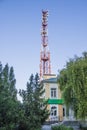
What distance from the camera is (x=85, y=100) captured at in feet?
115

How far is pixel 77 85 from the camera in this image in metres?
36.1

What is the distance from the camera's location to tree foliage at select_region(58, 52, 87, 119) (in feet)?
116

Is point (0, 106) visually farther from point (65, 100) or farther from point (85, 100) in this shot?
point (65, 100)

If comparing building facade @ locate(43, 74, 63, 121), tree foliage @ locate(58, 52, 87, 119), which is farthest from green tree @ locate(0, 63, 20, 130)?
building facade @ locate(43, 74, 63, 121)

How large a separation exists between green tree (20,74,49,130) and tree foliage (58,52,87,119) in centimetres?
514

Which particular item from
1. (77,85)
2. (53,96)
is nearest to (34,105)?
(77,85)

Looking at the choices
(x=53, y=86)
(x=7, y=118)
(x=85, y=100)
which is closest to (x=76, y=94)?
(x=85, y=100)

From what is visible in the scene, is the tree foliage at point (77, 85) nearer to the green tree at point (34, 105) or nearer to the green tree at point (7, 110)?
the green tree at point (34, 105)

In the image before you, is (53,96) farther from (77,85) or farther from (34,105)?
(34,105)

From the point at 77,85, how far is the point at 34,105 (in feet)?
22.4

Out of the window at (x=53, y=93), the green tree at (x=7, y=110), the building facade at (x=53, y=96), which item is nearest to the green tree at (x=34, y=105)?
the green tree at (x=7, y=110)

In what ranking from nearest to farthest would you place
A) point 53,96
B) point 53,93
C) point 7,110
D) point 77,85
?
point 7,110 < point 77,85 < point 53,96 < point 53,93

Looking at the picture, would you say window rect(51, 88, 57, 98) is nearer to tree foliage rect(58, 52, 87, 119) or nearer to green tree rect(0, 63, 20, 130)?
tree foliage rect(58, 52, 87, 119)

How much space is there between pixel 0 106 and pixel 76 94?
1074cm
